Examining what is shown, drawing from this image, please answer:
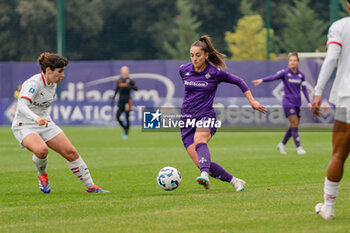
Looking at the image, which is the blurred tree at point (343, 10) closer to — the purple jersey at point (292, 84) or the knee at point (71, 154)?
→ the purple jersey at point (292, 84)

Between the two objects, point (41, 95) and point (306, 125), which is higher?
point (41, 95)

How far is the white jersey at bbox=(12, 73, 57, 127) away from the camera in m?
9.23

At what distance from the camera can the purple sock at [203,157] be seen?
880 centimetres

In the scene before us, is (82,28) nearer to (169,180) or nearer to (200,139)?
(169,180)

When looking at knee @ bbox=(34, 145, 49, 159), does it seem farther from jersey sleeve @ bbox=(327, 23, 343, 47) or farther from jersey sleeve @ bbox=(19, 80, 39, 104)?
jersey sleeve @ bbox=(327, 23, 343, 47)

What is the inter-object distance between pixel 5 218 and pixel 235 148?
11129 millimetres

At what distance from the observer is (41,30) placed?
61.4m

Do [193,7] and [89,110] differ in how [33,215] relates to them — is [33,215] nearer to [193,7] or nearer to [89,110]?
[89,110]

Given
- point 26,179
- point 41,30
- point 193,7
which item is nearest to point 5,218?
point 26,179

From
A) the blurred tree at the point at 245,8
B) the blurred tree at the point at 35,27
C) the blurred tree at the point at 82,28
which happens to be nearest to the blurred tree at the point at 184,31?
the blurred tree at the point at 245,8

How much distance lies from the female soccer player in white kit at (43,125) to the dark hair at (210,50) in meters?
1.79

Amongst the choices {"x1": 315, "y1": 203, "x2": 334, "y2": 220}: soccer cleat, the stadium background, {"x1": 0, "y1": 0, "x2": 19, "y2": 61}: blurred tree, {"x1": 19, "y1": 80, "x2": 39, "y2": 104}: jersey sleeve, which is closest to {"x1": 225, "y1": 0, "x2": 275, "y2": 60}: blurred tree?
{"x1": 0, "y1": 0, "x2": 19, "y2": 61}: blurred tree

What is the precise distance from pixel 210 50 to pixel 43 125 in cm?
235

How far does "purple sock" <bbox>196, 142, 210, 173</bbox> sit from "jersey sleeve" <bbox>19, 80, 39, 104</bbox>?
2.20m
